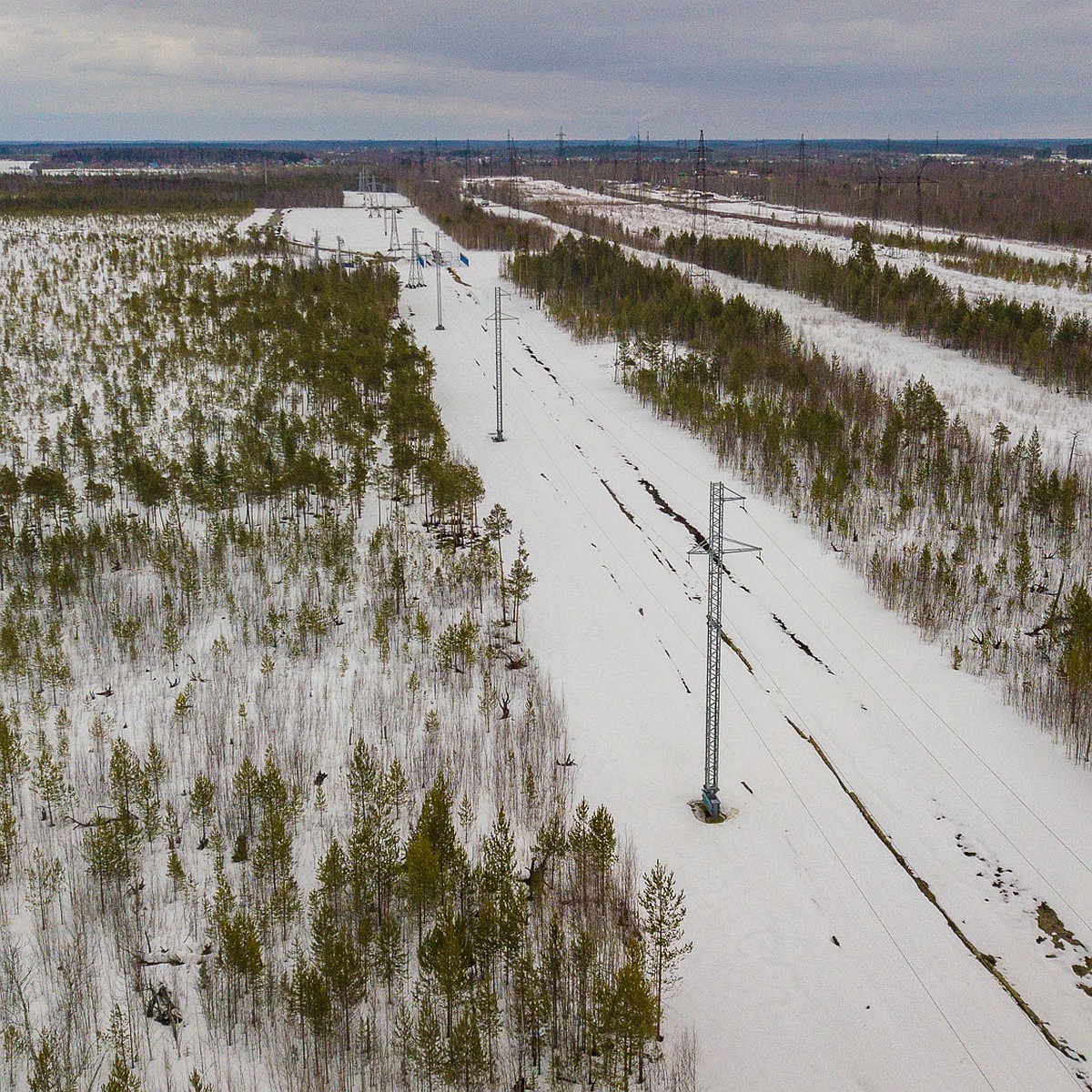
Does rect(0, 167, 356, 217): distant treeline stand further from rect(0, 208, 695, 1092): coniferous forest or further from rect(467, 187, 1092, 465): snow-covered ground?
rect(0, 208, 695, 1092): coniferous forest

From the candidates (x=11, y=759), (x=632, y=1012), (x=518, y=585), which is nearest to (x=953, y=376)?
(x=518, y=585)

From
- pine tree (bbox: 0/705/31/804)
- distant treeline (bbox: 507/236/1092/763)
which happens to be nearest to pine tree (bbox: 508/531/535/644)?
distant treeline (bbox: 507/236/1092/763)

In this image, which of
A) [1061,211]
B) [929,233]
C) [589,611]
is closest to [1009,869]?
[589,611]

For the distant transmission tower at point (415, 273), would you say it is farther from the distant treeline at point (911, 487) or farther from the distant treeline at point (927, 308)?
the distant treeline at point (911, 487)

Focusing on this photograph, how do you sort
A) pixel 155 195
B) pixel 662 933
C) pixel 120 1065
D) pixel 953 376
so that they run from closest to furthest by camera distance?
pixel 120 1065
pixel 662 933
pixel 953 376
pixel 155 195

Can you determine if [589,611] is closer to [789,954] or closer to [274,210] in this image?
[789,954]

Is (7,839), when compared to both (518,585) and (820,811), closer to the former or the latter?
(518,585)

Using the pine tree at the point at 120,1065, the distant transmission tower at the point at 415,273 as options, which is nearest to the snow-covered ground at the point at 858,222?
the distant transmission tower at the point at 415,273
